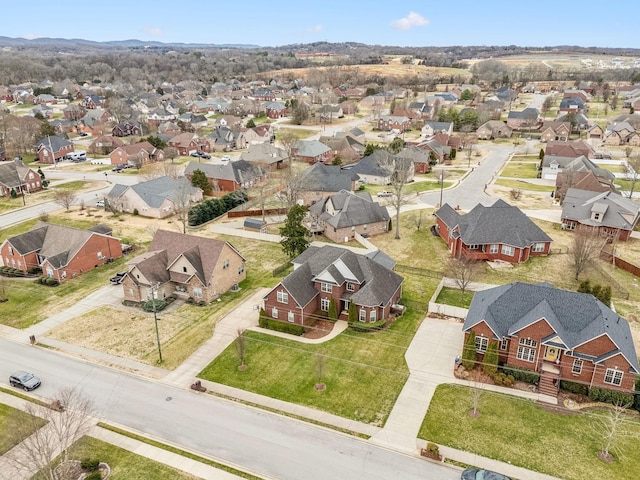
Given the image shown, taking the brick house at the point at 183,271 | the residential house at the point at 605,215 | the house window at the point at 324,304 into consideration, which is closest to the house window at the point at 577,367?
the house window at the point at 324,304

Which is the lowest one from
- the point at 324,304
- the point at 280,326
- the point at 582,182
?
the point at 280,326

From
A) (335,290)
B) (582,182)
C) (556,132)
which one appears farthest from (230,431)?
(556,132)

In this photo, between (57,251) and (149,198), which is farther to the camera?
(149,198)

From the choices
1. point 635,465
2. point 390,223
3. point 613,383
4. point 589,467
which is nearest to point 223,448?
point 589,467

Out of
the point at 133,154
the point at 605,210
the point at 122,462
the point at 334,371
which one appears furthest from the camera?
the point at 133,154

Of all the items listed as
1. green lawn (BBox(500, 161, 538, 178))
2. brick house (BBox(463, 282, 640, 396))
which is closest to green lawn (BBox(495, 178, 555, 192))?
green lawn (BBox(500, 161, 538, 178))

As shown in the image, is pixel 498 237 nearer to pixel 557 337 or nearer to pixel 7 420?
pixel 557 337

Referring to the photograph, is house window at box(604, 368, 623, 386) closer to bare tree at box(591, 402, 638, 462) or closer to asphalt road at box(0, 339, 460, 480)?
bare tree at box(591, 402, 638, 462)
